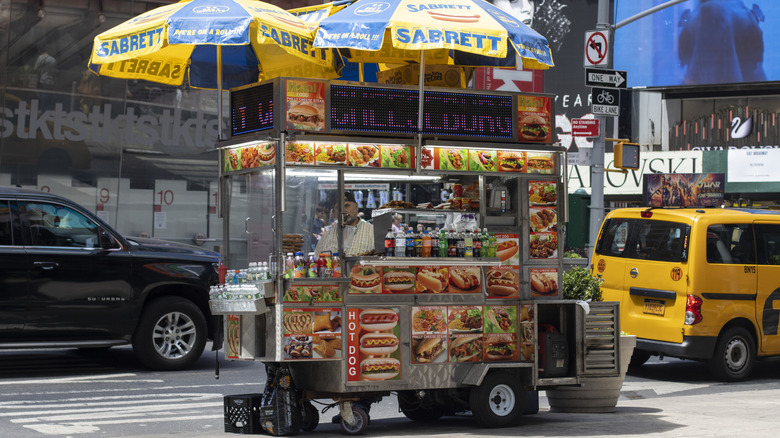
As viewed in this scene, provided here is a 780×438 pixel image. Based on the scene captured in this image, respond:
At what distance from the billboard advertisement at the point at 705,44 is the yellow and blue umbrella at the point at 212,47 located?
71.7 ft

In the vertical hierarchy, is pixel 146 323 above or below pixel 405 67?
below

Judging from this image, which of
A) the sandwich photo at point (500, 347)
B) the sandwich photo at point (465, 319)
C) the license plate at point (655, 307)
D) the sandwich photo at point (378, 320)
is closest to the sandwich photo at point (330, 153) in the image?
the sandwich photo at point (378, 320)

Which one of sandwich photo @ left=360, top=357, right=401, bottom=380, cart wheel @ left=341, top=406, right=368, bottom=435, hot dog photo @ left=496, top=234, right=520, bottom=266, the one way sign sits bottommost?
cart wheel @ left=341, top=406, right=368, bottom=435

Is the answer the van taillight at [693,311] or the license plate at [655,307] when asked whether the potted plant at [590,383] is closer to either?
the van taillight at [693,311]

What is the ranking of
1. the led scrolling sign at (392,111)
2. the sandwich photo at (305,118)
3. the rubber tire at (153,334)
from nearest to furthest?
1. the sandwich photo at (305,118)
2. the led scrolling sign at (392,111)
3. the rubber tire at (153,334)

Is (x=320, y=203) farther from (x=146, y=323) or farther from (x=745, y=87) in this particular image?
(x=745, y=87)

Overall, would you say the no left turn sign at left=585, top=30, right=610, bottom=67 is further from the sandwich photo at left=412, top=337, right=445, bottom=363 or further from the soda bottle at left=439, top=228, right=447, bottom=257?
the sandwich photo at left=412, top=337, right=445, bottom=363

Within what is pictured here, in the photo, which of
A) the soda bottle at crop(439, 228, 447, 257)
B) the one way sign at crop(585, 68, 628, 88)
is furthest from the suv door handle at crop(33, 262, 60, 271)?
the one way sign at crop(585, 68, 628, 88)

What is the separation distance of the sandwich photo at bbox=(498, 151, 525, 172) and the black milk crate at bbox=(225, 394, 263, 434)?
3.00m

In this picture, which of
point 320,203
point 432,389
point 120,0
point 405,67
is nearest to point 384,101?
point 320,203

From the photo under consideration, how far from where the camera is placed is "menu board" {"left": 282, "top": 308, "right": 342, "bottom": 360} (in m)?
8.42

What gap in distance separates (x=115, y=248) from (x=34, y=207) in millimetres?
1057

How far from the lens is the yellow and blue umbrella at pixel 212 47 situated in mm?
8617

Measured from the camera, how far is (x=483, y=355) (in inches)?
362
